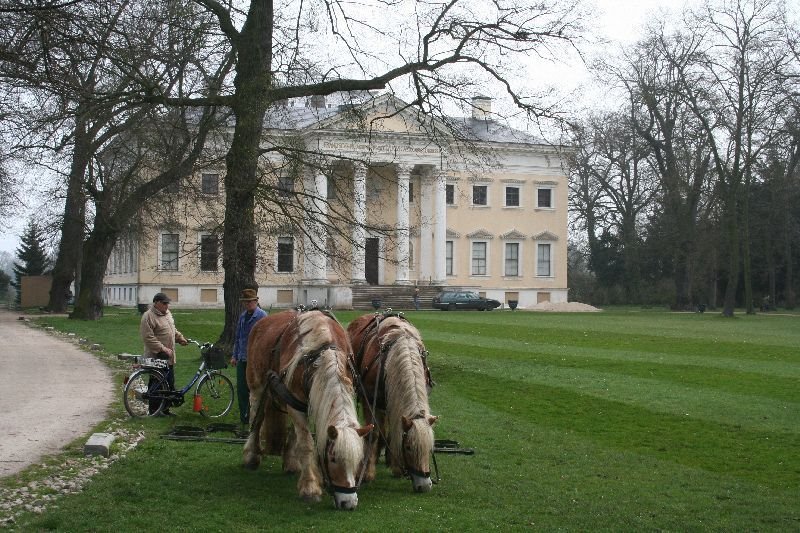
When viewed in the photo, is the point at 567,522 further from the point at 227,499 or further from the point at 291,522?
the point at 227,499

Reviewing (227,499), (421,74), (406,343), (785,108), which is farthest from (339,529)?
(785,108)

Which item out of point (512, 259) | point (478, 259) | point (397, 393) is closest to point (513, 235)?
point (512, 259)

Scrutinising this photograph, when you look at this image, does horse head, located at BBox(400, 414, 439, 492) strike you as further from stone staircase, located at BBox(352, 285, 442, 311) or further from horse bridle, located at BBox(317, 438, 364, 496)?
stone staircase, located at BBox(352, 285, 442, 311)

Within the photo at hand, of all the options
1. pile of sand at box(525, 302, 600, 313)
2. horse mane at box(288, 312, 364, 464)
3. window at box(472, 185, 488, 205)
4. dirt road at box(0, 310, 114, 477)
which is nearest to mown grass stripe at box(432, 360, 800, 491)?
horse mane at box(288, 312, 364, 464)

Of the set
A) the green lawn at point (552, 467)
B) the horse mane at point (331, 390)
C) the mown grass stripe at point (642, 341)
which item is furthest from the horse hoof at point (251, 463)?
the mown grass stripe at point (642, 341)

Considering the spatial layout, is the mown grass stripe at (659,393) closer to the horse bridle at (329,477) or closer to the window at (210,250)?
the window at (210,250)

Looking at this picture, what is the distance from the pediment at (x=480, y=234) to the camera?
224 feet

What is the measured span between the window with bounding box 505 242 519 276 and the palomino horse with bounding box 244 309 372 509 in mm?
59110

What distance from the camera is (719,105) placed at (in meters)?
52.0

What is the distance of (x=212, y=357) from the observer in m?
14.3

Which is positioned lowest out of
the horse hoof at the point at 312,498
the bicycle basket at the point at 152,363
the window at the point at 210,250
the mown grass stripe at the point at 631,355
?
the horse hoof at the point at 312,498

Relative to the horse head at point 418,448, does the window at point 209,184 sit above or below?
above

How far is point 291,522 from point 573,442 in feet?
18.9

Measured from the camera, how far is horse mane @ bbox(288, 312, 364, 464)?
8109 mm
